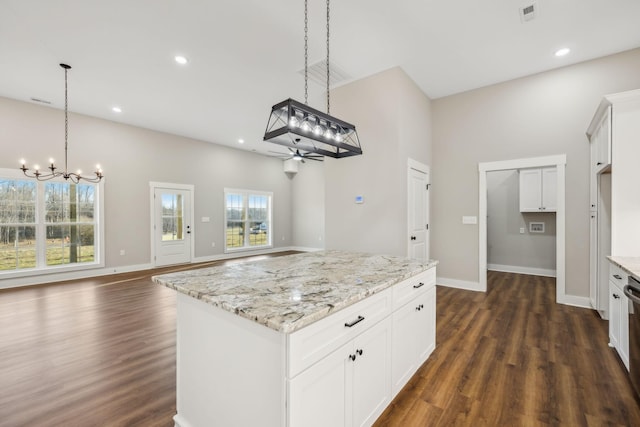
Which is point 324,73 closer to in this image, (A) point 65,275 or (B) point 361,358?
(B) point 361,358

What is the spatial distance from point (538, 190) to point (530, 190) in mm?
129

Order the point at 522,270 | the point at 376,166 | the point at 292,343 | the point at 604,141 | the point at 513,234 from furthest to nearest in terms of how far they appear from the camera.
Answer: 1. the point at 513,234
2. the point at 522,270
3. the point at 376,166
4. the point at 604,141
5. the point at 292,343

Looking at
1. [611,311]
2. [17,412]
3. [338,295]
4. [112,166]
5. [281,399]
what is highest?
[112,166]

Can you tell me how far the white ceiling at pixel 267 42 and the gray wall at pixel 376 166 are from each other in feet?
1.09

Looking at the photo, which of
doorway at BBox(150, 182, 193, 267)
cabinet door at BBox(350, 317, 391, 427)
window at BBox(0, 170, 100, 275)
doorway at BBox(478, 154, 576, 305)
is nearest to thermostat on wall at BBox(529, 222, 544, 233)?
doorway at BBox(478, 154, 576, 305)

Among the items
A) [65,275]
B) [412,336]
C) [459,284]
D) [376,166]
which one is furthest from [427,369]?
[65,275]

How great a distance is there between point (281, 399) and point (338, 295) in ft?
1.68

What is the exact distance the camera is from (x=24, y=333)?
10.1ft

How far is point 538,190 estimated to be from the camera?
18.3ft

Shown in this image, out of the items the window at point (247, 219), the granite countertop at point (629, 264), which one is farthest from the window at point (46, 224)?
the granite countertop at point (629, 264)

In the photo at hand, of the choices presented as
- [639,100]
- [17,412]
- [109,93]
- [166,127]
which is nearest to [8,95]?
[109,93]

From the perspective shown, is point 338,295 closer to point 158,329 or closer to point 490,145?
point 158,329

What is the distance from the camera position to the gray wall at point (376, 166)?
4008 millimetres

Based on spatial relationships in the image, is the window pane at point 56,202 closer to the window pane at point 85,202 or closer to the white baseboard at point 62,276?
the window pane at point 85,202
